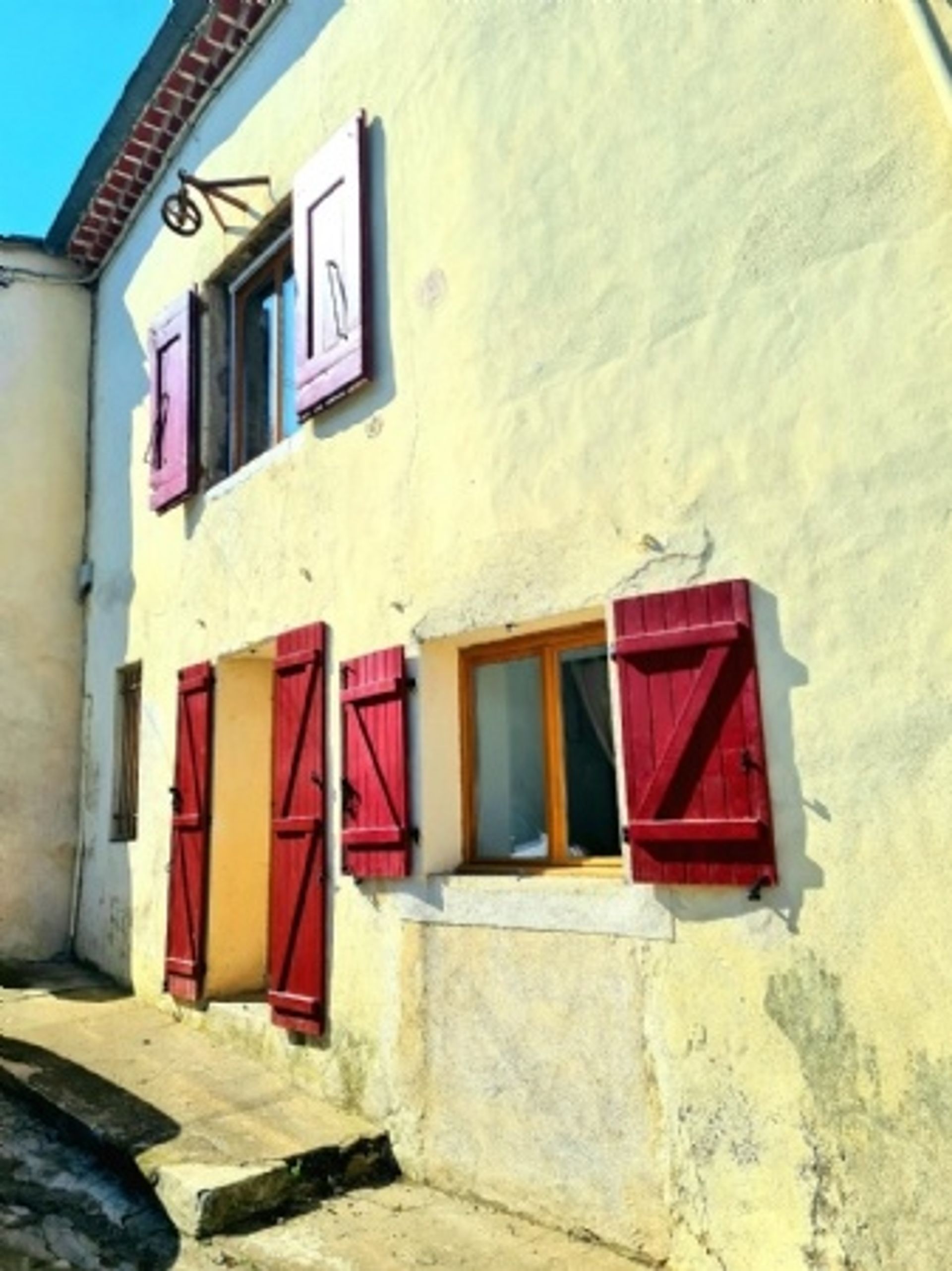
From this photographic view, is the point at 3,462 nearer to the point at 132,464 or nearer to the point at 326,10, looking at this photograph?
the point at 132,464

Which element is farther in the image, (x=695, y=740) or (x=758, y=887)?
(x=695, y=740)

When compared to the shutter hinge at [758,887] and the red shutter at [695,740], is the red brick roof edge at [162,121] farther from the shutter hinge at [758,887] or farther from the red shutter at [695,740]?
the shutter hinge at [758,887]

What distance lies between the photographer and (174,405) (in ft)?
24.1

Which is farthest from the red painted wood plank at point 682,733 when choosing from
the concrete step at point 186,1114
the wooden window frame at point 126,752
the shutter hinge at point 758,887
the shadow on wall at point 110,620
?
the wooden window frame at point 126,752

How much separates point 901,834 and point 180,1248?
315 centimetres

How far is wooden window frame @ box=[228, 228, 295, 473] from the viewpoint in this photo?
22.0 feet

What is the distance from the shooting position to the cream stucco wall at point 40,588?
8.52 m

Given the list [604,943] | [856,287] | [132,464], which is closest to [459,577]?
[604,943]

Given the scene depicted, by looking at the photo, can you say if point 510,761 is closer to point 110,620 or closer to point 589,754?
point 589,754

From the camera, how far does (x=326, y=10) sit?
6207 millimetres

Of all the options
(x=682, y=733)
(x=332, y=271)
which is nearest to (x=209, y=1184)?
(x=682, y=733)

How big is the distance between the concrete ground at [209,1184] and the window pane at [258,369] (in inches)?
158

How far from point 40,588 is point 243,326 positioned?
3455 millimetres

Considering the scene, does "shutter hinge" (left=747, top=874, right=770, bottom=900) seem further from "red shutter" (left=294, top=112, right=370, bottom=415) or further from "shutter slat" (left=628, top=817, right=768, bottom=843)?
"red shutter" (left=294, top=112, right=370, bottom=415)
